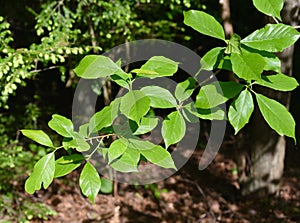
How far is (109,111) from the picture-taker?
4.23 ft

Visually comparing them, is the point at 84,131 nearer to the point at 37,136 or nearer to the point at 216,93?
the point at 37,136

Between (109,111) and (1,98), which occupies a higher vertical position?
(1,98)

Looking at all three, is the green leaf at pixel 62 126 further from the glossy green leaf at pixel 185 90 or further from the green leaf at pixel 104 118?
the glossy green leaf at pixel 185 90

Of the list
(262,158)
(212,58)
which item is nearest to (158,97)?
(212,58)

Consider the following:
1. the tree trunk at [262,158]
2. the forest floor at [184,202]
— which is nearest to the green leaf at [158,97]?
the tree trunk at [262,158]

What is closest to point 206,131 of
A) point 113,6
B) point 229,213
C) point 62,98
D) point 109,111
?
point 229,213

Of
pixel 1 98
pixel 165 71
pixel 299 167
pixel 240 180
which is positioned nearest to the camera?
pixel 165 71

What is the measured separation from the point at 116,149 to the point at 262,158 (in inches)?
125

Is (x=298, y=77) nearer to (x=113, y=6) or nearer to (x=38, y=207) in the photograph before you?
(x=113, y=6)

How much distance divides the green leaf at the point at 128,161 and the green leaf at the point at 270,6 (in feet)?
1.72

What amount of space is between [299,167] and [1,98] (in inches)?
141

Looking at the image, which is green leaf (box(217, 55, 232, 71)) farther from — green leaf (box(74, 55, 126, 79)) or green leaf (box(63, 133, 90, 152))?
green leaf (box(63, 133, 90, 152))

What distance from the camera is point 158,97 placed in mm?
1274

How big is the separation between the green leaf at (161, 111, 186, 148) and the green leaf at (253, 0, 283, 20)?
0.38m
